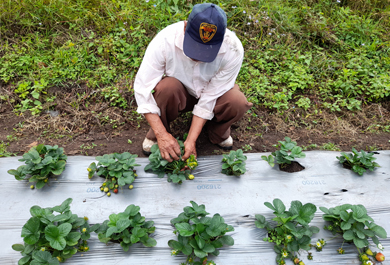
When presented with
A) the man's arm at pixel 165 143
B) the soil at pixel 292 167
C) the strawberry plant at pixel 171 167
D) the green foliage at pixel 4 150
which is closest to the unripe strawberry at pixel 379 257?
the soil at pixel 292 167

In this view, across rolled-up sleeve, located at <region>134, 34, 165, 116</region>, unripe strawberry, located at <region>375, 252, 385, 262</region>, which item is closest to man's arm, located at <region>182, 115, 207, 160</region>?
rolled-up sleeve, located at <region>134, 34, 165, 116</region>

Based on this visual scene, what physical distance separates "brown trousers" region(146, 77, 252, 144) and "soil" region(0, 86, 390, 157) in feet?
1.01

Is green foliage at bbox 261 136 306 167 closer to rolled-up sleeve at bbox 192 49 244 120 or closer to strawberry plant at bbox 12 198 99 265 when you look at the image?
rolled-up sleeve at bbox 192 49 244 120

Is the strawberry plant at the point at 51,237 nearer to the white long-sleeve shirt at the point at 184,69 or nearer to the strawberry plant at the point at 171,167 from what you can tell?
the strawberry plant at the point at 171,167

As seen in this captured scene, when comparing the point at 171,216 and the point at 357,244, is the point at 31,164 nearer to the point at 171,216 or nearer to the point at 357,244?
the point at 171,216

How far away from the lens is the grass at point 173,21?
2.85 metres

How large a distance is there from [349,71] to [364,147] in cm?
112

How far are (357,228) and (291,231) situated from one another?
42 cm

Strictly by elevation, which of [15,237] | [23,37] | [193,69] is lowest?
[15,237]

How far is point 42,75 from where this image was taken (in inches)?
112

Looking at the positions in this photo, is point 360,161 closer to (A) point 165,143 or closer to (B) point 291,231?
(B) point 291,231

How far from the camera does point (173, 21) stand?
3209mm

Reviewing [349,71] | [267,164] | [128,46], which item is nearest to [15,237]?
[267,164]

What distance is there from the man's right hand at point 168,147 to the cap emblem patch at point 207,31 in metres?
0.72
